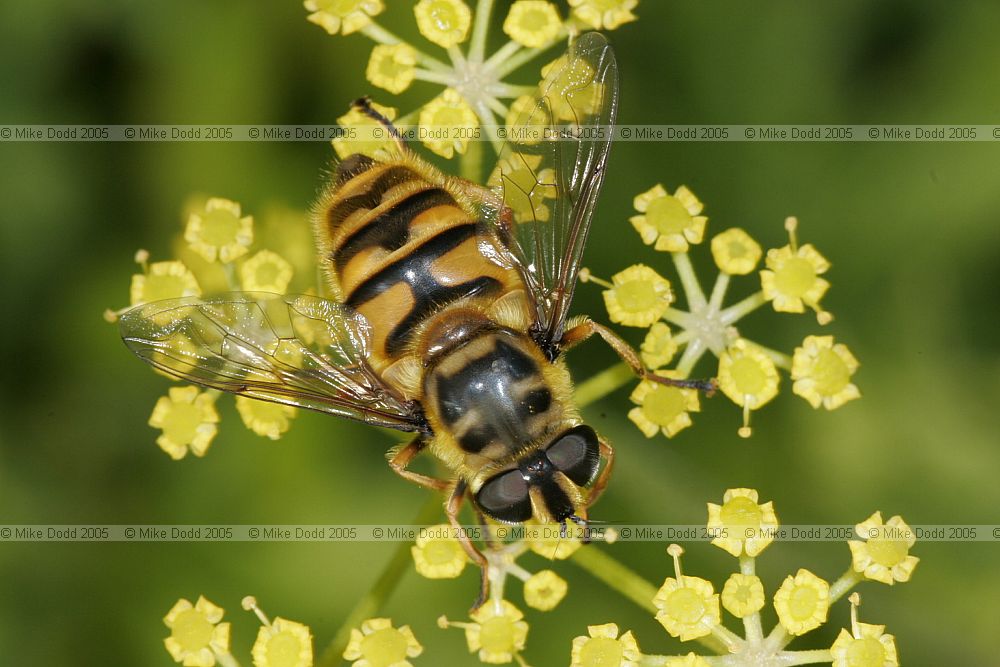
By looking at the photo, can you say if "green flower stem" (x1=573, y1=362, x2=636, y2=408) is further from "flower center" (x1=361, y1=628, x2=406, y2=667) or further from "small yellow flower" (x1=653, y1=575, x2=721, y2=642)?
"flower center" (x1=361, y1=628, x2=406, y2=667)

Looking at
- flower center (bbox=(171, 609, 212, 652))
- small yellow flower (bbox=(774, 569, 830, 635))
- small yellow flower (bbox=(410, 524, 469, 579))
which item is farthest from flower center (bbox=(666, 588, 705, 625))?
flower center (bbox=(171, 609, 212, 652))

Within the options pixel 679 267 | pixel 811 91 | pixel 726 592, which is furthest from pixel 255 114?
pixel 726 592

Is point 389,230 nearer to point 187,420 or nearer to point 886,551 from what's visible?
point 187,420

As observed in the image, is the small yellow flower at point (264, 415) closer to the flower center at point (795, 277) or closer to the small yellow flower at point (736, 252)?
the small yellow flower at point (736, 252)

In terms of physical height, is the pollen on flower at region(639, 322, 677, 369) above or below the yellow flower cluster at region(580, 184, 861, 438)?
below

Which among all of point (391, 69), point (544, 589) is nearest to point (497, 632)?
point (544, 589)

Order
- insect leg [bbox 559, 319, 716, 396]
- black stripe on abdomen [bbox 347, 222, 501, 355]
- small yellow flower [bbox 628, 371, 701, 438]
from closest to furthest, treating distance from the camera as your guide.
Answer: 1. black stripe on abdomen [bbox 347, 222, 501, 355]
2. insect leg [bbox 559, 319, 716, 396]
3. small yellow flower [bbox 628, 371, 701, 438]

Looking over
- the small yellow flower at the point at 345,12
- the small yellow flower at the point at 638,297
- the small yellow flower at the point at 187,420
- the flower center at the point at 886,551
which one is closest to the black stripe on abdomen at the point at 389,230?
the small yellow flower at the point at 638,297

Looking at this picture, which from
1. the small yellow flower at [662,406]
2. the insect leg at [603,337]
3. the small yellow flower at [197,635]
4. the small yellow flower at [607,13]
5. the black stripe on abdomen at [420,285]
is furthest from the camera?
the small yellow flower at [607,13]
